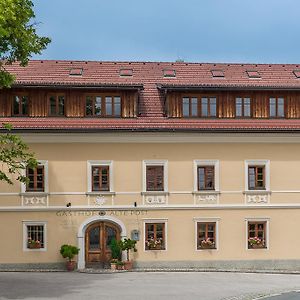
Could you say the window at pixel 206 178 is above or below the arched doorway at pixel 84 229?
above

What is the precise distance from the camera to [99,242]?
3095cm

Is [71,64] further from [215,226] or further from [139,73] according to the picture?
[215,226]

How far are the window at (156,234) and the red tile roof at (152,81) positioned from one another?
4611 millimetres

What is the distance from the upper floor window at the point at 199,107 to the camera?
3167 cm

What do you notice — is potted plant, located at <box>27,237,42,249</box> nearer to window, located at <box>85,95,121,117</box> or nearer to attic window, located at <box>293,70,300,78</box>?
window, located at <box>85,95,121,117</box>

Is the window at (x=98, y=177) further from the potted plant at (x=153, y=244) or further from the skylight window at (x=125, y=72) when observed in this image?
the skylight window at (x=125, y=72)

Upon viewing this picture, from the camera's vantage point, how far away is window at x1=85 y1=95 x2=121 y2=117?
31.1 metres

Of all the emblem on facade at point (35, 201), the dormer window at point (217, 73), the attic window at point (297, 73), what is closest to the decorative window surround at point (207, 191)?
the dormer window at point (217, 73)

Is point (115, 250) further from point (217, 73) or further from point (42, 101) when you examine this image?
point (217, 73)

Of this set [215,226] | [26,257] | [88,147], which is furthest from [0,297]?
[215,226]

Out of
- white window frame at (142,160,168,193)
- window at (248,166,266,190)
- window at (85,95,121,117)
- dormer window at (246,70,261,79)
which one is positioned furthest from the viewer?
dormer window at (246,70,261,79)

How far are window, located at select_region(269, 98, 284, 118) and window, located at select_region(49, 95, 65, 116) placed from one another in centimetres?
1013

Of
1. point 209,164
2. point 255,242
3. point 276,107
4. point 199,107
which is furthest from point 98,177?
point 276,107

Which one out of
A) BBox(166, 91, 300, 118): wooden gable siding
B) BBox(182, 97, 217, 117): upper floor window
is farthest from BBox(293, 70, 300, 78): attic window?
BBox(182, 97, 217, 117): upper floor window
